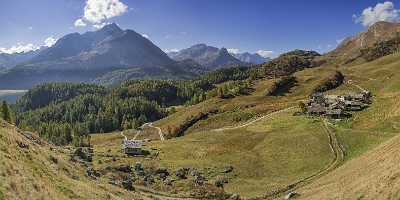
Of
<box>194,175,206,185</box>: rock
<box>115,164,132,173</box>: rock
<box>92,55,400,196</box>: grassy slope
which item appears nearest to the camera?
<box>194,175,206,185</box>: rock

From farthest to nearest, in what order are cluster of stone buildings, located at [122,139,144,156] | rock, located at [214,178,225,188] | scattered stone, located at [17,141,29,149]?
1. cluster of stone buildings, located at [122,139,144,156]
2. rock, located at [214,178,225,188]
3. scattered stone, located at [17,141,29,149]

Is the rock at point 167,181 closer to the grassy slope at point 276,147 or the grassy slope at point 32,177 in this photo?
the grassy slope at point 276,147

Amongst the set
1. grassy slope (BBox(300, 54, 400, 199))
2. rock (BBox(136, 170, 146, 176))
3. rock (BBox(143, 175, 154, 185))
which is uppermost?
grassy slope (BBox(300, 54, 400, 199))

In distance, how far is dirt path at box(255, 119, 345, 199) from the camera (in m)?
86.4

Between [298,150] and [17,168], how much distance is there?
85.4m

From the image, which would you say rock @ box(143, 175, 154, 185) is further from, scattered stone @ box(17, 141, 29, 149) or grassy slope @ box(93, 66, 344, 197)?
scattered stone @ box(17, 141, 29, 149)

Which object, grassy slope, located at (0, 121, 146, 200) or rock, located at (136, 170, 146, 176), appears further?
rock, located at (136, 170, 146, 176)

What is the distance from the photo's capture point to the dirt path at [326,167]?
86.4 m

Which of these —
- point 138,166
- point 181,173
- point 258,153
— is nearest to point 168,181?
point 181,173


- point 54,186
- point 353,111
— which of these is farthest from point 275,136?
point 54,186

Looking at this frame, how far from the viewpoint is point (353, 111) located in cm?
15150

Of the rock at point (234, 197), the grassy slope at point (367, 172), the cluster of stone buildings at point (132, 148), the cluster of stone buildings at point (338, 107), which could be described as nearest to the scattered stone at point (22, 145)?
the grassy slope at point (367, 172)

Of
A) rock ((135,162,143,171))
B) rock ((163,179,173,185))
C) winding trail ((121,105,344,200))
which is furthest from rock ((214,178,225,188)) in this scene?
rock ((135,162,143,171))

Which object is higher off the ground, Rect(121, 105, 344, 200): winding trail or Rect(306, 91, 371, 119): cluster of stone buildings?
Rect(306, 91, 371, 119): cluster of stone buildings
